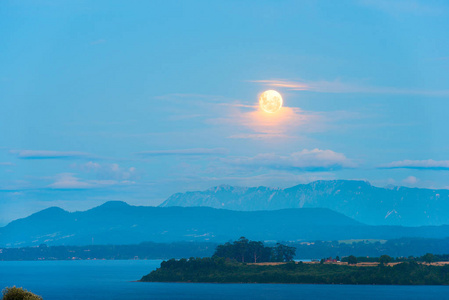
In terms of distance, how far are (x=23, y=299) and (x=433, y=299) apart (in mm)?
137530

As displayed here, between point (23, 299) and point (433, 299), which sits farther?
point (433, 299)

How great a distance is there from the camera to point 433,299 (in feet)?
652

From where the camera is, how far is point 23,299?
92.9 m
